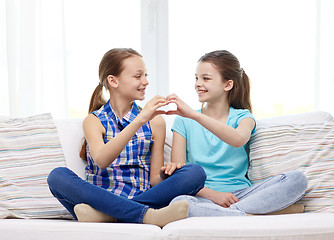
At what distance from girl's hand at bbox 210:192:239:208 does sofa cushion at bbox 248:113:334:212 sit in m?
0.18

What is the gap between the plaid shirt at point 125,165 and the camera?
1893 millimetres

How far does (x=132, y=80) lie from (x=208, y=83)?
348 millimetres

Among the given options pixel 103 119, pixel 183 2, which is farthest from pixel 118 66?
pixel 183 2

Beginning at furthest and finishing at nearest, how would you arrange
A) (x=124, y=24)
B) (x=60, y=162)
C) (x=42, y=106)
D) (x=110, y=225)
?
(x=124, y=24)
(x=42, y=106)
(x=60, y=162)
(x=110, y=225)

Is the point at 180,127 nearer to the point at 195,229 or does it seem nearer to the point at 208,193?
the point at 208,193

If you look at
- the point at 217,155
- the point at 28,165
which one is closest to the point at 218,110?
the point at 217,155

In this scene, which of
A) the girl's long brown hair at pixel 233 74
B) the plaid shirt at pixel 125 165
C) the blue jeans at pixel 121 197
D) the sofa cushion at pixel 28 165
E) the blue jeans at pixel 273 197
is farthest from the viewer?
the girl's long brown hair at pixel 233 74

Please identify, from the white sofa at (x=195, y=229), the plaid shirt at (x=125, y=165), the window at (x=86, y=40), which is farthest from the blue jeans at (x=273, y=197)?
the window at (x=86, y=40)

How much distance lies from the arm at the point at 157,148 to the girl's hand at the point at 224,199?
0.80 feet

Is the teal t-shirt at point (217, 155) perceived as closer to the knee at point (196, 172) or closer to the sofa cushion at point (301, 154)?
the sofa cushion at point (301, 154)

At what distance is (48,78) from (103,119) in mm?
988

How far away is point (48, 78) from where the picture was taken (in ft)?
9.31

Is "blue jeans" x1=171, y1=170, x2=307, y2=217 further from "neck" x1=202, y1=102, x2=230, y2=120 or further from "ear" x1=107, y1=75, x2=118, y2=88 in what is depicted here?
"ear" x1=107, y1=75, x2=118, y2=88

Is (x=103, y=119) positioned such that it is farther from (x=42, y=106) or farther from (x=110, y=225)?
(x=42, y=106)
